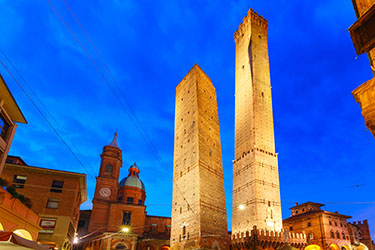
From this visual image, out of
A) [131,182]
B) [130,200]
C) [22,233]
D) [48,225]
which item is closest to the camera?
[22,233]

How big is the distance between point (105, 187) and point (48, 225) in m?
21.8

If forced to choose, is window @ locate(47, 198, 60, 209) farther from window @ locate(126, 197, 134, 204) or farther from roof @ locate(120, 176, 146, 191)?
roof @ locate(120, 176, 146, 191)

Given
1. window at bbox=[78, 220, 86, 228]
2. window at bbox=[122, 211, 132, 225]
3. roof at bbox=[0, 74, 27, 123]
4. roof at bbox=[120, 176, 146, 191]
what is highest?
roof at bbox=[120, 176, 146, 191]

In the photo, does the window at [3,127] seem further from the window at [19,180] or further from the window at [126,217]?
the window at [126,217]

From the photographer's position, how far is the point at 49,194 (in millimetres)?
30516

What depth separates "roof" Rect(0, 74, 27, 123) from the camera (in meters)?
15.1

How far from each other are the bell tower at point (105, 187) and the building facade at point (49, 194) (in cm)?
1597

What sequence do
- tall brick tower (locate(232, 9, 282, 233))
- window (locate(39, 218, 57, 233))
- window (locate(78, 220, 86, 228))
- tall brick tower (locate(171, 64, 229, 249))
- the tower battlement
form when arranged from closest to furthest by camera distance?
tall brick tower (locate(171, 64, 229, 249))
window (locate(39, 218, 57, 233))
tall brick tower (locate(232, 9, 282, 233))
the tower battlement
window (locate(78, 220, 86, 228))

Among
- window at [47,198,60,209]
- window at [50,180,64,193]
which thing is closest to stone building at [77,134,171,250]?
window at [47,198,60,209]

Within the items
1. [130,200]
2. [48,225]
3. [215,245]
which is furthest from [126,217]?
[215,245]

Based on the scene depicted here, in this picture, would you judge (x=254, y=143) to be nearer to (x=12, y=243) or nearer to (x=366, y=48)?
(x=366, y=48)

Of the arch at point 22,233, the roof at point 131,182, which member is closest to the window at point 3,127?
the arch at point 22,233

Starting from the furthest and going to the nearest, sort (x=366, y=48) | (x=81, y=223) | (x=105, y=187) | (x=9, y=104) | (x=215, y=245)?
1. (x=81, y=223)
2. (x=105, y=187)
3. (x=215, y=245)
4. (x=9, y=104)
5. (x=366, y=48)

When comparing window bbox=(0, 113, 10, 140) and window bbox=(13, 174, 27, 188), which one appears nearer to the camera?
window bbox=(0, 113, 10, 140)
